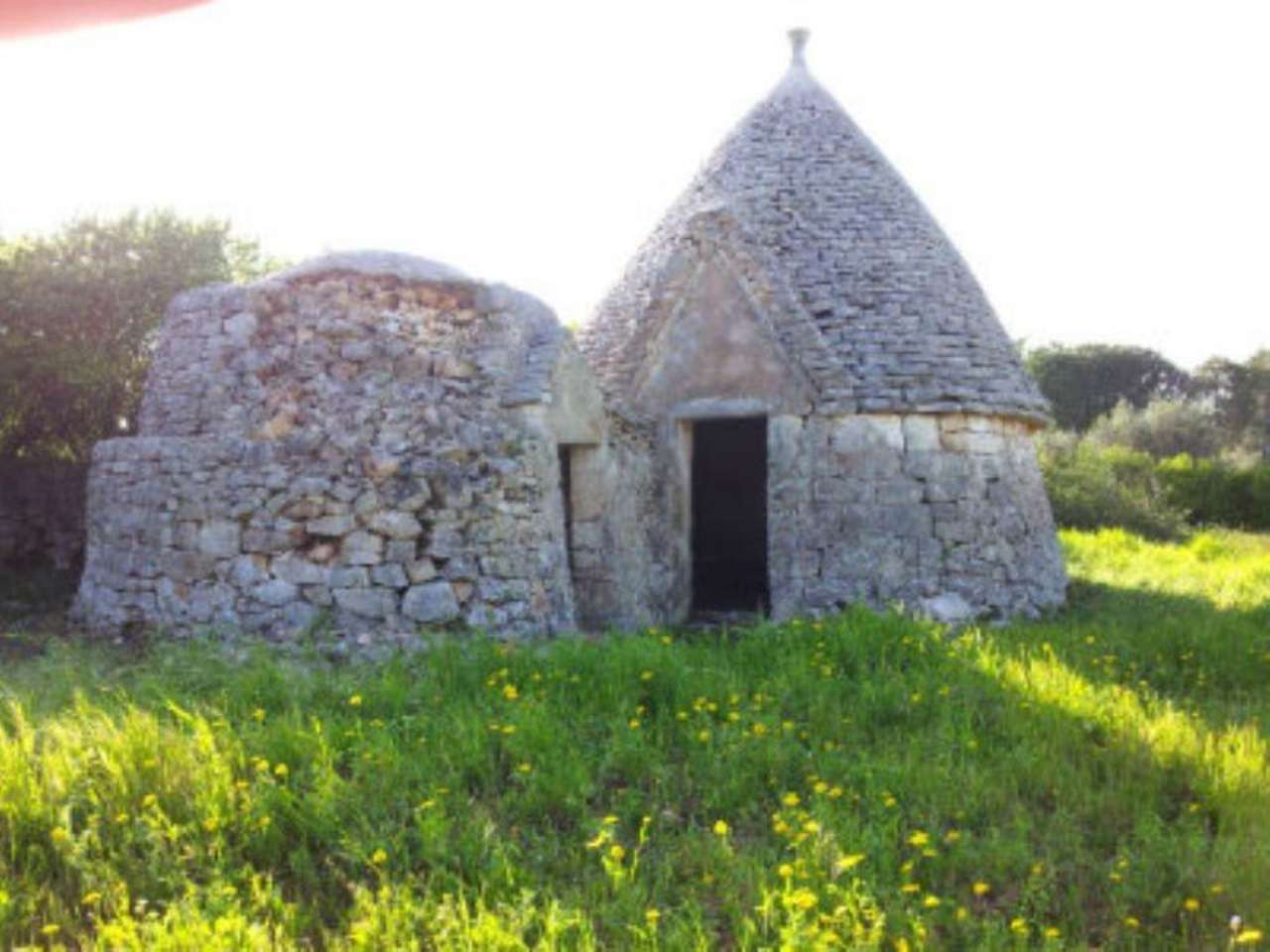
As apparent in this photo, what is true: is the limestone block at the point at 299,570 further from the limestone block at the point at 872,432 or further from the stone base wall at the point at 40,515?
the stone base wall at the point at 40,515

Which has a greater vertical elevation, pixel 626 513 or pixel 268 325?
pixel 268 325

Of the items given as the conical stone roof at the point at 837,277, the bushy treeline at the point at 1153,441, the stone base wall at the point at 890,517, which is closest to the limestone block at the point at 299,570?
the conical stone roof at the point at 837,277

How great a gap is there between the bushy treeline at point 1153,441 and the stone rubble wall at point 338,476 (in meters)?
12.7

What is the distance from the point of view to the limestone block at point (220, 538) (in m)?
7.35

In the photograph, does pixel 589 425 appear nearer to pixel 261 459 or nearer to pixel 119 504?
pixel 261 459

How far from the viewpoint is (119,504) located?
8.01 meters

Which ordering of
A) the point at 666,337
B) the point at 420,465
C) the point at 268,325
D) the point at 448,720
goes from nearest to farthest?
the point at 448,720
the point at 420,465
the point at 268,325
the point at 666,337

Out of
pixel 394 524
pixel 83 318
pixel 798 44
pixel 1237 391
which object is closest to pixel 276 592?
pixel 394 524

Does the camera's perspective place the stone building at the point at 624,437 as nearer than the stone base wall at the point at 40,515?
Yes

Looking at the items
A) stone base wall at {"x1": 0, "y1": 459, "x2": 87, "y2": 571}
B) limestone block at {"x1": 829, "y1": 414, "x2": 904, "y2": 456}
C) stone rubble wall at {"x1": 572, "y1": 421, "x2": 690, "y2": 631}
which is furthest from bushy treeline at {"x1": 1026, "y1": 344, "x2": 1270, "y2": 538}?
stone base wall at {"x1": 0, "y1": 459, "x2": 87, "y2": 571}

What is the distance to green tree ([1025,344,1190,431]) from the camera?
34312 millimetres

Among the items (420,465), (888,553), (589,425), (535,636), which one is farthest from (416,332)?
(888,553)

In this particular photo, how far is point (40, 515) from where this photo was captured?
468 inches

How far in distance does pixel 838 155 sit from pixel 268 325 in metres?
6.16
